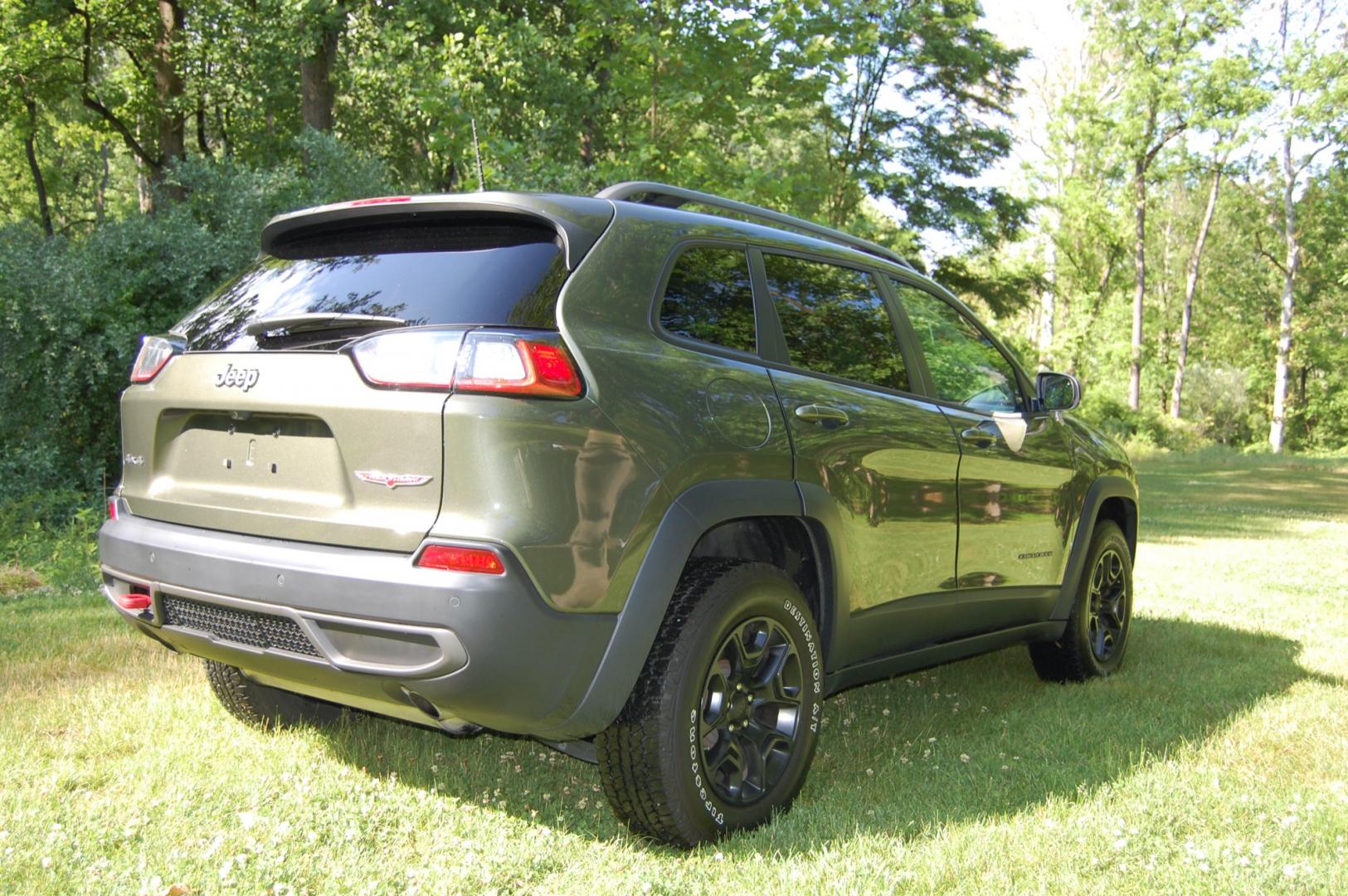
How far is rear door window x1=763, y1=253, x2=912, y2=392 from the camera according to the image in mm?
3916

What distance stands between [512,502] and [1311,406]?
182 feet

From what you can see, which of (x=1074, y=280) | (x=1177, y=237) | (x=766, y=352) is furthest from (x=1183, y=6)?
(x=766, y=352)

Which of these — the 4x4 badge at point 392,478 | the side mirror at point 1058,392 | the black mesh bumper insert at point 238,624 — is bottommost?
the black mesh bumper insert at point 238,624

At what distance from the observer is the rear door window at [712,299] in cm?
345

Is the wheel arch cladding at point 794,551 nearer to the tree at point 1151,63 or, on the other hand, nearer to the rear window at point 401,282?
the rear window at point 401,282

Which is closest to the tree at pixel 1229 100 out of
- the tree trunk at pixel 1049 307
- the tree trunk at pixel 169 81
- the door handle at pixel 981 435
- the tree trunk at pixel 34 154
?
the tree trunk at pixel 1049 307

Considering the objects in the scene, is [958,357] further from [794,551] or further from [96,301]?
[96,301]

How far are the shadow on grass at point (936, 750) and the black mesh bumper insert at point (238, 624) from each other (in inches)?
39.2

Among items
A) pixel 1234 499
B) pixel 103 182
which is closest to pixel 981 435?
pixel 1234 499

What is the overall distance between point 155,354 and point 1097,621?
4.50 metres

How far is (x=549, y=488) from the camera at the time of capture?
2.85m

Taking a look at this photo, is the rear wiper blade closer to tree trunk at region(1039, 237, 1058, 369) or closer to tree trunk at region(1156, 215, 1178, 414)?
tree trunk at region(1039, 237, 1058, 369)

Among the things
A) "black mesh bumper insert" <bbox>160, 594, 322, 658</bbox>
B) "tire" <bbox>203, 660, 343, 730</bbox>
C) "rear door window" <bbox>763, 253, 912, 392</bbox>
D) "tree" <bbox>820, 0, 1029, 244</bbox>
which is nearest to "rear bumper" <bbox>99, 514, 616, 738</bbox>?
"black mesh bumper insert" <bbox>160, 594, 322, 658</bbox>

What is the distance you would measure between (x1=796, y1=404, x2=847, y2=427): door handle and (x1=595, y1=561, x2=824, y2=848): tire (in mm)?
510
